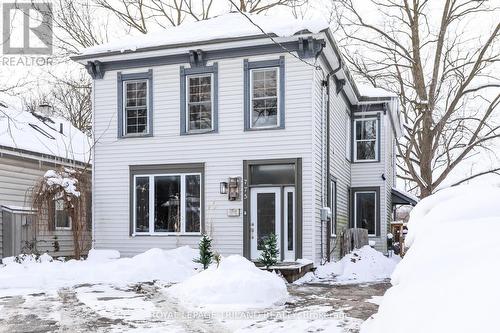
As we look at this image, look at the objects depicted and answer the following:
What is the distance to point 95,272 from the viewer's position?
11.5 metres

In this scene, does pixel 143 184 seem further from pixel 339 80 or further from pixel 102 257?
pixel 339 80

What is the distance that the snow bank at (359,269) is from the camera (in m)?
12.5

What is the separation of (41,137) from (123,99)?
454cm

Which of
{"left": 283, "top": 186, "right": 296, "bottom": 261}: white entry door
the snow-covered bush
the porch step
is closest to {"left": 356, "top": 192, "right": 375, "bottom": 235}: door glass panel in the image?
{"left": 283, "top": 186, "right": 296, "bottom": 261}: white entry door

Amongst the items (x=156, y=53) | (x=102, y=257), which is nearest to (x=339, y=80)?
(x=156, y=53)

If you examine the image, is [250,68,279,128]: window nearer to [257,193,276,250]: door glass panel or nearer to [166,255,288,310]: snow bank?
[257,193,276,250]: door glass panel

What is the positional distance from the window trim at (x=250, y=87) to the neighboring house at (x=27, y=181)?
5.66m

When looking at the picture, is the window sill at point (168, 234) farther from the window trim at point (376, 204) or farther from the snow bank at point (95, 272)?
the window trim at point (376, 204)

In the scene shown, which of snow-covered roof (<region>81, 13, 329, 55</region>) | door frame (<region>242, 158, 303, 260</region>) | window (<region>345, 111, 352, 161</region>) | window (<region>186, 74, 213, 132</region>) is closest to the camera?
snow-covered roof (<region>81, 13, 329, 55</region>)

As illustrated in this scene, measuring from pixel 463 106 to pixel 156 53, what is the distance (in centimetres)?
1654

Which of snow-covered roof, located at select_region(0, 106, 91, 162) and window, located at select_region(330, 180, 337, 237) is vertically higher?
snow-covered roof, located at select_region(0, 106, 91, 162)

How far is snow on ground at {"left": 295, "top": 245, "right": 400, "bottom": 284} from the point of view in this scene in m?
12.2

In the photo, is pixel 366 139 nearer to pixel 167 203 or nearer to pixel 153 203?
pixel 167 203
